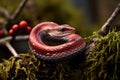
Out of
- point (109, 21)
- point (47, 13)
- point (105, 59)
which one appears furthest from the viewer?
point (47, 13)

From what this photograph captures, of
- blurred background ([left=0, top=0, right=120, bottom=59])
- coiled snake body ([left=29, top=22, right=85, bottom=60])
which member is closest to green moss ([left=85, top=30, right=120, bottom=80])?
coiled snake body ([left=29, top=22, right=85, bottom=60])

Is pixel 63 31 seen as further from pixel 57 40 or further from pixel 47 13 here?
pixel 47 13

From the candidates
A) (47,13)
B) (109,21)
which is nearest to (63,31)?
(109,21)

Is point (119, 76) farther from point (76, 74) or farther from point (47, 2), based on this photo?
point (47, 2)

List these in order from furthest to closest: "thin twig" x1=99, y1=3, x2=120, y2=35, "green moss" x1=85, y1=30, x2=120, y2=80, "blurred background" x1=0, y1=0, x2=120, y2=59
Answer: "blurred background" x1=0, y1=0, x2=120, y2=59 → "thin twig" x1=99, y1=3, x2=120, y2=35 → "green moss" x1=85, y1=30, x2=120, y2=80

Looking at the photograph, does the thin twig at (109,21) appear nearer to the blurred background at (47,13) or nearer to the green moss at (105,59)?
the green moss at (105,59)

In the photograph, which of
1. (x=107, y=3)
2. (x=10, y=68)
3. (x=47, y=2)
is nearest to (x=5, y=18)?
(x=47, y=2)

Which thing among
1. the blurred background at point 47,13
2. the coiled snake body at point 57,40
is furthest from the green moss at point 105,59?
the blurred background at point 47,13

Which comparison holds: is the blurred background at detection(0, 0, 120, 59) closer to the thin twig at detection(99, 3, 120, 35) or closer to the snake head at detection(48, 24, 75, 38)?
the snake head at detection(48, 24, 75, 38)

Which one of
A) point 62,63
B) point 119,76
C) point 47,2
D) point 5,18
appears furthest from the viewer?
point 47,2
